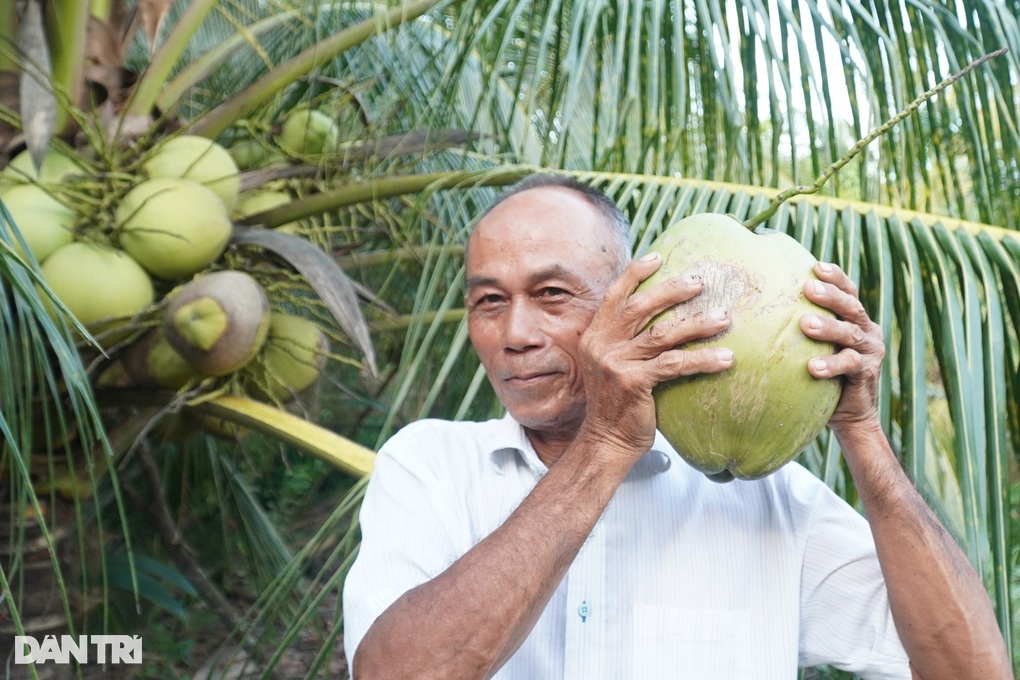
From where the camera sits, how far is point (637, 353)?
0.98 m

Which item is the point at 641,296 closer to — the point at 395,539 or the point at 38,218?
the point at 395,539

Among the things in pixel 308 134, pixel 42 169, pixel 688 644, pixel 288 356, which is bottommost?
pixel 688 644

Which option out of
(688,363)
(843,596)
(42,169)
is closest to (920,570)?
(843,596)

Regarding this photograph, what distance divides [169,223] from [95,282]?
0.16m

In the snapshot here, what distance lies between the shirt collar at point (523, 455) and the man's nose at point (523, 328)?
109 mm

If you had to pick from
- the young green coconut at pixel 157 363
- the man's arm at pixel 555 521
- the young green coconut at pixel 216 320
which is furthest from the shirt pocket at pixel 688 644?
the young green coconut at pixel 157 363

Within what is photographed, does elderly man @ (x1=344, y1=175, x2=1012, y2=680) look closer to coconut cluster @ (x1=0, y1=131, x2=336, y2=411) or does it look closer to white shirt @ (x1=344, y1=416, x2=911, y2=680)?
white shirt @ (x1=344, y1=416, x2=911, y2=680)

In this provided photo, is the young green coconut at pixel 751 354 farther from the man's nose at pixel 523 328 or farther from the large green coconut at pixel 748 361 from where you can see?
the man's nose at pixel 523 328

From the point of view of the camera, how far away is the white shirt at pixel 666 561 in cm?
117

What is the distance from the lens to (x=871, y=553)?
123 centimetres

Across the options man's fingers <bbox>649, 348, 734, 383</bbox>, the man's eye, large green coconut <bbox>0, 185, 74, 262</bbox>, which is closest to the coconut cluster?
large green coconut <bbox>0, 185, 74, 262</bbox>

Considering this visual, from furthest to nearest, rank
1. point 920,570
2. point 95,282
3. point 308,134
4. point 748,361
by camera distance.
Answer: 1. point 308,134
2. point 95,282
3. point 920,570
4. point 748,361

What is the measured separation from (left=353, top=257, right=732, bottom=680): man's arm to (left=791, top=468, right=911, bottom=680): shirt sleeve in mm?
369

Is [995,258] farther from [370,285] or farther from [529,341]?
[370,285]
